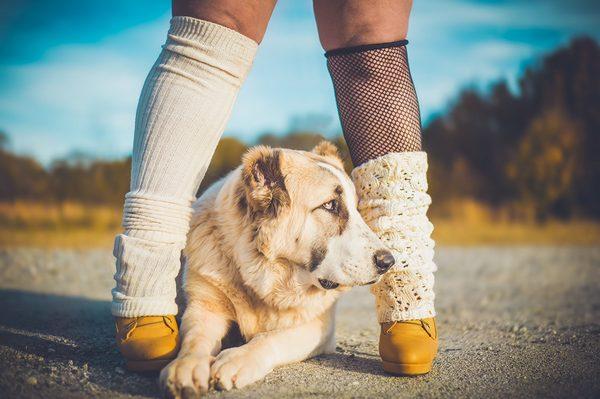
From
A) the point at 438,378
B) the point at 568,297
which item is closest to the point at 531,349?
the point at 438,378

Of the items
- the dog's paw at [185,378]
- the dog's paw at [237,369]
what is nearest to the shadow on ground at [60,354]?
the dog's paw at [185,378]

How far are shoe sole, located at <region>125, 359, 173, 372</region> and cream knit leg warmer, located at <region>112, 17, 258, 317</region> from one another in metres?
0.20

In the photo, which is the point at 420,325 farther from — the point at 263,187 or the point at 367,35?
the point at 367,35

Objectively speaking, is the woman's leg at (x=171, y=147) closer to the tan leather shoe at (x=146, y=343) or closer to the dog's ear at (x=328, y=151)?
the tan leather shoe at (x=146, y=343)

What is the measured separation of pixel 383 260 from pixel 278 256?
0.55 meters

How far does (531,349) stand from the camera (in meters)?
2.72

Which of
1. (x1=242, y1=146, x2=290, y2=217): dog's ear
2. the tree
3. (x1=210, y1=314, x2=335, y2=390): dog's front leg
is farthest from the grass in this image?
(x1=210, y1=314, x2=335, y2=390): dog's front leg

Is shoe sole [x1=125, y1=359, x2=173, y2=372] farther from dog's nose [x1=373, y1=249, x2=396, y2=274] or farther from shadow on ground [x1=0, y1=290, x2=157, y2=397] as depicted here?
dog's nose [x1=373, y1=249, x2=396, y2=274]

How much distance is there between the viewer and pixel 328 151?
307 cm

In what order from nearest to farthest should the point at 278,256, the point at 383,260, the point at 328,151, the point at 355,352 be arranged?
the point at 383,260 < the point at 278,256 < the point at 355,352 < the point at 328,151

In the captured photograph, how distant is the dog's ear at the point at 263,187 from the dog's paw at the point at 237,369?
2.28 feet

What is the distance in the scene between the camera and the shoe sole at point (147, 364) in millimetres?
2090

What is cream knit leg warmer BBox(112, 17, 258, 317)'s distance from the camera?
2105mm

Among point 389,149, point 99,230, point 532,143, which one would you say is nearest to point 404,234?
point 389,149
